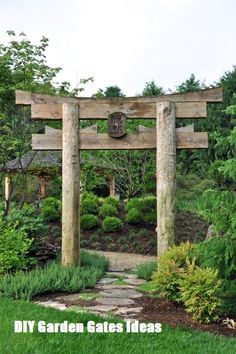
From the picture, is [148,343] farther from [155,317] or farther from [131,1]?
[131,1]

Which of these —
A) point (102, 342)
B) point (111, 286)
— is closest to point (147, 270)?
point (111, 286)

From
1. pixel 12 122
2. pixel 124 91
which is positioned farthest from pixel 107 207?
pixel 124 91

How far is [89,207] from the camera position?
12422 mm

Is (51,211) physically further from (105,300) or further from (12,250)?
(105,300)

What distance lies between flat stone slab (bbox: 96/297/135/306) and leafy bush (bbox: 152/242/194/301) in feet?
1.23

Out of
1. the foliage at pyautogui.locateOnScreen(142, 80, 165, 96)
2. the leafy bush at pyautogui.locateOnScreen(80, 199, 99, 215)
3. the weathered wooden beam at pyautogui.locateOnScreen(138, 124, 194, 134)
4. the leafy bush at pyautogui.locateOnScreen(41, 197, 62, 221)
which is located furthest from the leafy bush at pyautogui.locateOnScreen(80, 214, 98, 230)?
the foliage at pyautogui.locateOnScreen(142, 80, 165, 96)

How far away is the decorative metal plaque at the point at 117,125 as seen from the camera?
7398mm

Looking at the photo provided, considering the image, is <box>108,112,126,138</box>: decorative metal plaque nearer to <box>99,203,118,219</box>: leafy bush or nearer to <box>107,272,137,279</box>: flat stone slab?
<box>107,272,137,279</box>: flat stone slab

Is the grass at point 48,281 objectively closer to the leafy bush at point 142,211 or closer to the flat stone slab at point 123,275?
the flat stone slab at point 123,275

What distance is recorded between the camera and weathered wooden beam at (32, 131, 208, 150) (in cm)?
725

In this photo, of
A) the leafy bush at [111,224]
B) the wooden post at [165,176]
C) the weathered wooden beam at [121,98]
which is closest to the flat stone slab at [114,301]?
the wooden post at [165,176]

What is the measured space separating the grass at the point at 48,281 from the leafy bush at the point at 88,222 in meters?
4.58

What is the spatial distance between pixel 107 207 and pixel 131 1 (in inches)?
222

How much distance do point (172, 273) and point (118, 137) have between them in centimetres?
257
